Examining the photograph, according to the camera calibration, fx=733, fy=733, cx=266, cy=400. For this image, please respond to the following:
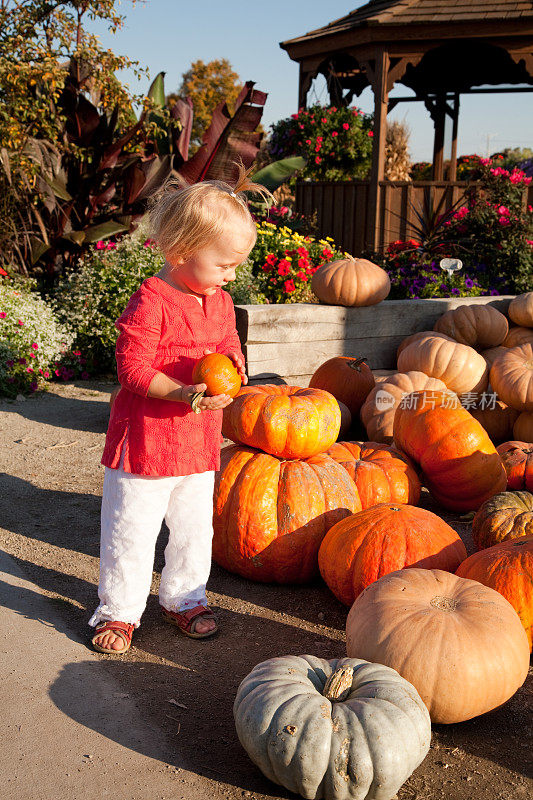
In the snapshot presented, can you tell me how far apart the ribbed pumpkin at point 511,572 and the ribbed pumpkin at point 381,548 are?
0.16 m

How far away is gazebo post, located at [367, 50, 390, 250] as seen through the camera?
11.7 m

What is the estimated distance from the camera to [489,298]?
6789 mm

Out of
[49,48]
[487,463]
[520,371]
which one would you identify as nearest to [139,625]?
[487,463]

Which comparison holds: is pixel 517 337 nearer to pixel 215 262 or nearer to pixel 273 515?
pixel 273 515

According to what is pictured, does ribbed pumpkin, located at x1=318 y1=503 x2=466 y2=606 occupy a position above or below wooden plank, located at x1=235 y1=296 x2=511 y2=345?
below

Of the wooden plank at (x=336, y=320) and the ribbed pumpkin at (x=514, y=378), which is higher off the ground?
the wooden plank at (x=336, y=320)

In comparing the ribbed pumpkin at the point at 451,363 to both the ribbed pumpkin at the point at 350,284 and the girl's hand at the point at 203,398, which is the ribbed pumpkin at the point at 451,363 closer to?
the ribbed pumpkin at the point at 350,284

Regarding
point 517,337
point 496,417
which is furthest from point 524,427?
point 517,337

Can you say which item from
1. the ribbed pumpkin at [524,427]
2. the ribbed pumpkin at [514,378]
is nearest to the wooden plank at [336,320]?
the ribbed pumpkin at [514,378]

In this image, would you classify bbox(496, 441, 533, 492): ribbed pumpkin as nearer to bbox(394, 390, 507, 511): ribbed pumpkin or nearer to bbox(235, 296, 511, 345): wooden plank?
bbox(394, 390, 507, 511): ribbed pumpkin

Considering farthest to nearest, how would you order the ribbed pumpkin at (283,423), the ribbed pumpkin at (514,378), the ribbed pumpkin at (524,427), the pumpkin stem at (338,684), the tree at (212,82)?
the tree at (212,82) < the ribbed pumpkin at (524,427) < the ribbed pumpkin at (514,378) < the ribbed pumpkin at (283,423) < the pumpkin stem at (338,684)

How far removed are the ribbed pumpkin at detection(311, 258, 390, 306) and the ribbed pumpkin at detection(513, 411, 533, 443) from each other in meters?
1.51

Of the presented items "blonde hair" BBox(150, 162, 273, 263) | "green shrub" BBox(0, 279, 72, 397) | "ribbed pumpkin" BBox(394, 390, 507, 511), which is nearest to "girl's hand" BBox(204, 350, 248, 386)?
"blonde hair" BBox(150, 162, 273, 263)

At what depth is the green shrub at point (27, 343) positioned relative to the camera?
670cm
